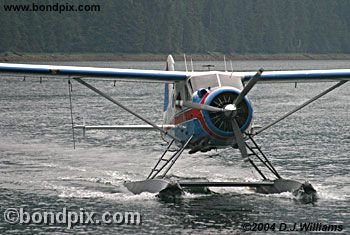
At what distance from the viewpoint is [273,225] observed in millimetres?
15930

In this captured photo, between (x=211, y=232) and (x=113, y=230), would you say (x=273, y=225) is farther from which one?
(x=113, y=230)

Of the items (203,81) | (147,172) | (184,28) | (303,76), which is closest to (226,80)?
(203,81)

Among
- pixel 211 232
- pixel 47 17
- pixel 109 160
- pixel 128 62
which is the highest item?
pixel 47 17

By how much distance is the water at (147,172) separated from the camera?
16312mm

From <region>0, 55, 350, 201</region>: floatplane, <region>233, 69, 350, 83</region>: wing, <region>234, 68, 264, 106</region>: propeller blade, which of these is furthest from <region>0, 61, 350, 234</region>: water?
<region>233, 69, 350, 83</region>: wing

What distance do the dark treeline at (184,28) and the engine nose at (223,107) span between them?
4610 inches

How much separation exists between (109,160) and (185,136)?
696 cm

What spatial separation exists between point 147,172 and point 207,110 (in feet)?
20.0

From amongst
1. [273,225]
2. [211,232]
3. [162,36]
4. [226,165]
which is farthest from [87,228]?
[162,36]

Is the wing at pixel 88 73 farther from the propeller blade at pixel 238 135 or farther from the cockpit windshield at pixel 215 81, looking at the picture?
the propeller blade at pixel 238 135

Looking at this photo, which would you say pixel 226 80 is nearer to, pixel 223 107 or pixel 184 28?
pixel 223 107

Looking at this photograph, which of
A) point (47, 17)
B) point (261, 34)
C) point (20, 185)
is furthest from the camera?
point (261, 34)

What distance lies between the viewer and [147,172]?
22172mm

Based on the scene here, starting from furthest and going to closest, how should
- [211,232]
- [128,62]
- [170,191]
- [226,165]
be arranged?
[128,62] → [226,165] → [170,191] → [211,232]
